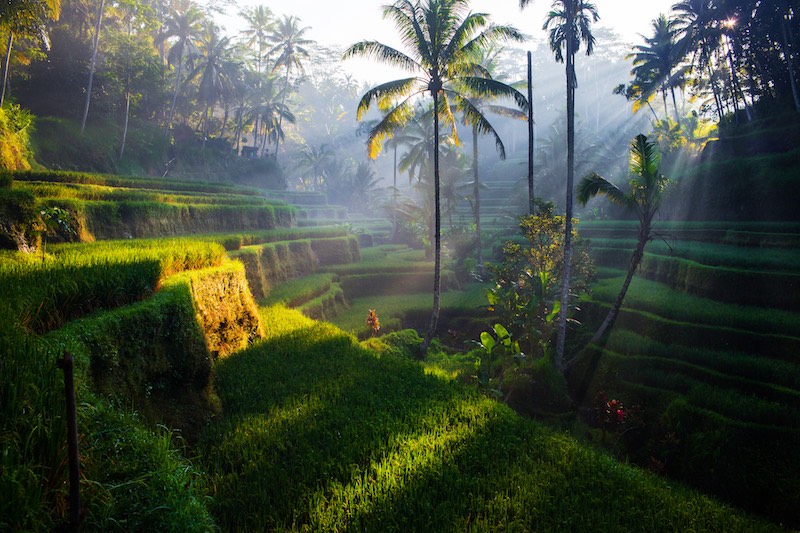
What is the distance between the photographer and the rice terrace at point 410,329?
13.4 feet

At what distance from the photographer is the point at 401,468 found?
5.04 m

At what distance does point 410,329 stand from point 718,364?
904cm

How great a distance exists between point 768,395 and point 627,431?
9.91 ft

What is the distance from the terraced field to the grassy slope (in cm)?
171

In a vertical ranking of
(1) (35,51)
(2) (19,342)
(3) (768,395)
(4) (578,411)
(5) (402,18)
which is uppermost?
(1) (35,51)

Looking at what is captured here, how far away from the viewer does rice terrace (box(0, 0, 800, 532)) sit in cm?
408

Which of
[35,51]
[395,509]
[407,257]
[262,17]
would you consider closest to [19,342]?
[395,509]

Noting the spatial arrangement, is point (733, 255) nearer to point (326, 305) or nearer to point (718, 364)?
point (718, 364)

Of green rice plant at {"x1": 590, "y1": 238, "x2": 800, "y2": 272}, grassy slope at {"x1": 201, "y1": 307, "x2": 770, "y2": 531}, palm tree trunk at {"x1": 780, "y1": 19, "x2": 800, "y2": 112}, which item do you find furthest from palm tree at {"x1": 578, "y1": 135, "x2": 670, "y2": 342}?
palm tree trunk at {"x1": 780, "y1": 19, "x2": 800, "y2": 112}

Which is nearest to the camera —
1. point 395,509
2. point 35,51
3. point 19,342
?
point 19,342

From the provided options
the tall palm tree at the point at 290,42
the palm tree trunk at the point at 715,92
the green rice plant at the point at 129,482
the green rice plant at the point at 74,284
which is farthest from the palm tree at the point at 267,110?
the green rice plant at the point at 129,482

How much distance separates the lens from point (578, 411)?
10.8 metres

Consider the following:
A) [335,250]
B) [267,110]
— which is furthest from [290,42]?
[335,250]

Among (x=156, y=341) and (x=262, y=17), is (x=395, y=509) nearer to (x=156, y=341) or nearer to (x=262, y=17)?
(x=156, y=341)
